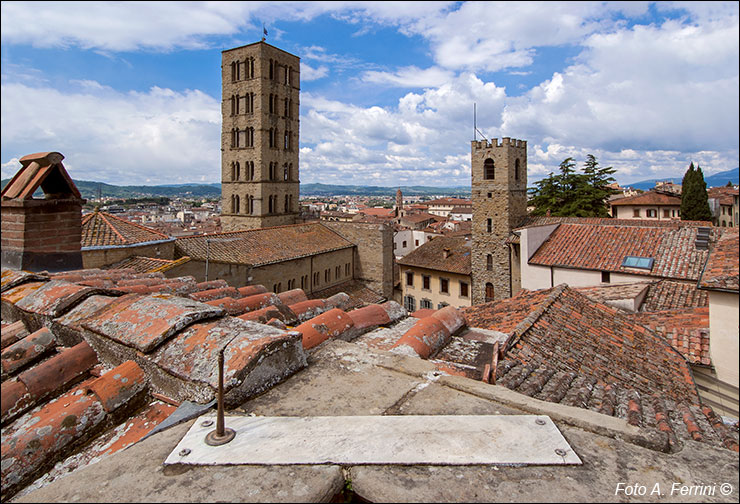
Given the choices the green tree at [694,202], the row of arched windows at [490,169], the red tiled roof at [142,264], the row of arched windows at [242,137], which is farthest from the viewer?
the row of arched windows at [242,137]

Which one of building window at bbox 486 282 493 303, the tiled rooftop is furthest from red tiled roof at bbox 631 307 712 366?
building window at bbox 486 282 493 303

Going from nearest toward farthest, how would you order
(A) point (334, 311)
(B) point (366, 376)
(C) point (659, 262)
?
(B) point (366, 376) < (A) point (334, 311) < (C) point (659, 262)

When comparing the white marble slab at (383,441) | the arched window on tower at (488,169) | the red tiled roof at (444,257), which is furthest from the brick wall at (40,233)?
the arched window on tower at (488,169)

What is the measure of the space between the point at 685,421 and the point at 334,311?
3.15 metres

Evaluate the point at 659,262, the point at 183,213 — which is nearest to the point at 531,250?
the point at 659,262

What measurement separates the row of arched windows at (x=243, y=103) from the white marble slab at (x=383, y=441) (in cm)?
3751

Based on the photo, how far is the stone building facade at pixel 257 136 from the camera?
35656 mm

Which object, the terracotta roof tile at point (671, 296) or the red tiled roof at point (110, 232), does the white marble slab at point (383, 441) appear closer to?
the terracotta roof tile at point (671, 296)

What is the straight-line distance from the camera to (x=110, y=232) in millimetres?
15844

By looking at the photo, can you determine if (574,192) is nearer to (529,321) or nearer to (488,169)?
(488,169)

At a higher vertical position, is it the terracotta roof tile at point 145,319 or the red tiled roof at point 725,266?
the red tiled roof at point 725,266

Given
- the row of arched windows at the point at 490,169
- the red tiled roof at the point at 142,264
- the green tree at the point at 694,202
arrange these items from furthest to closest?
the row of arched windows at the point at 490,169
the green tree at the point at 694,202
the red tiled roof at the point at 142,264

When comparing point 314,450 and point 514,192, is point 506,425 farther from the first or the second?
point 514,192

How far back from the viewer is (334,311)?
14.7ft
